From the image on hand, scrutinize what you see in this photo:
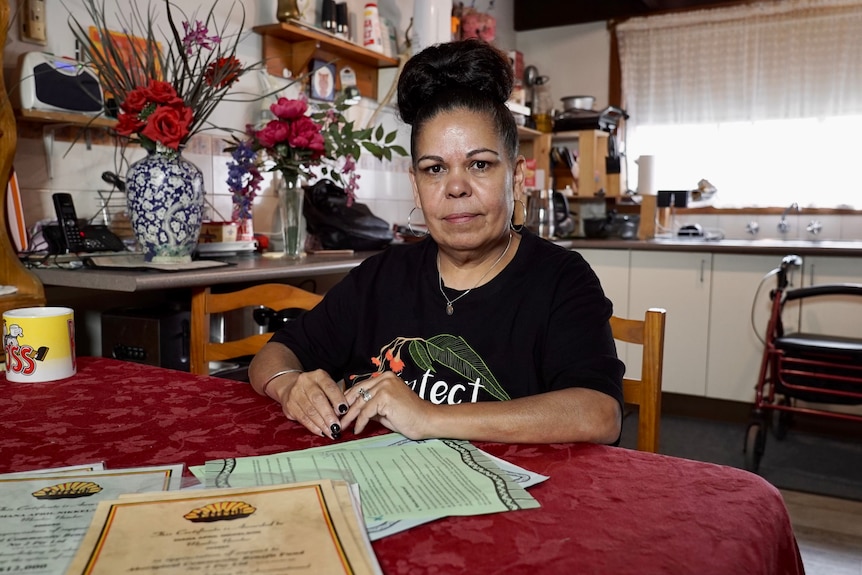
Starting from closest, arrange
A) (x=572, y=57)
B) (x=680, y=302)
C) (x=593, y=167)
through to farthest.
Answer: (x=680, y=302), (x=593, y=167), (x=572, y=57)

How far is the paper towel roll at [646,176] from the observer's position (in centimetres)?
432

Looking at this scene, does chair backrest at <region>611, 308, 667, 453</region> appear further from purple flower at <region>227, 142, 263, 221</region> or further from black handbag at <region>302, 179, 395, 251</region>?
black handbag at <region>302, 179, 395, 251</region>

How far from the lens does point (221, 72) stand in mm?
1945

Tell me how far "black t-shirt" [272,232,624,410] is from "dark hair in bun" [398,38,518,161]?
9.3 inches

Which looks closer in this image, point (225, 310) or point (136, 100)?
point (225, 310)

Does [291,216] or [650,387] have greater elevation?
[291,216]

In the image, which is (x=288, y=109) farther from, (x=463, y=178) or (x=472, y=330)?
(x=472, y=330)

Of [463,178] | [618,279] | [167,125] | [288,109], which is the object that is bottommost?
[618,279]

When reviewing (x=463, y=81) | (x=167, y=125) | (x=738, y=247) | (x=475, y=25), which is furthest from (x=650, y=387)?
(x=475, y=25)

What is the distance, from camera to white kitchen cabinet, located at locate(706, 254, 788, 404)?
11.4 feet

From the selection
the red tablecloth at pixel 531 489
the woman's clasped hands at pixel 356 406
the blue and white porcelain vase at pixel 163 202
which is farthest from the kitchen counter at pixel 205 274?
the woman's clasped hands at pixel 356 406

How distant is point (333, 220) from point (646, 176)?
241 centimetres

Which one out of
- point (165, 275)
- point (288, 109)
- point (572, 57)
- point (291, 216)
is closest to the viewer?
point (165, 275)

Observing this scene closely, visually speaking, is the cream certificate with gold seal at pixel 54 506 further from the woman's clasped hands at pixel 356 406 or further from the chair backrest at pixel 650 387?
the chair backrest at pixel 650 387
